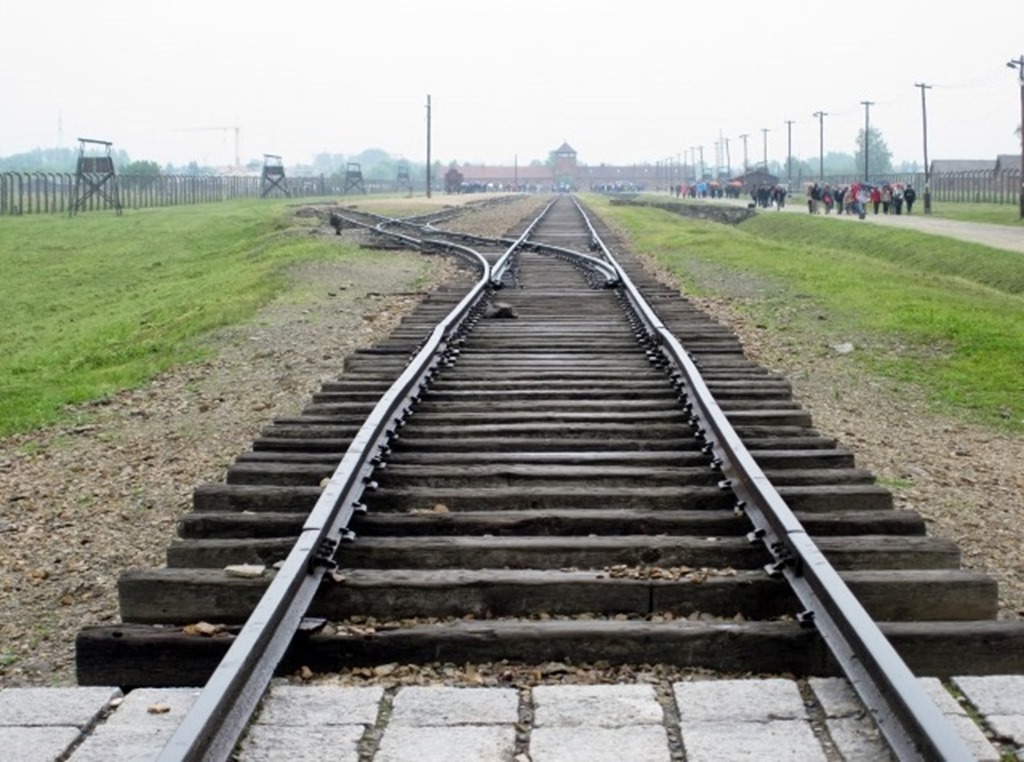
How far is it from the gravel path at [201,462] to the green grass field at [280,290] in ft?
1.96

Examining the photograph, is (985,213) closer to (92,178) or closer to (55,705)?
(92,178)

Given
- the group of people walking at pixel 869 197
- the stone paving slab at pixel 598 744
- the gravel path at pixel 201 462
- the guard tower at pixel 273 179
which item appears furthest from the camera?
the guard tower at pixel 273 179

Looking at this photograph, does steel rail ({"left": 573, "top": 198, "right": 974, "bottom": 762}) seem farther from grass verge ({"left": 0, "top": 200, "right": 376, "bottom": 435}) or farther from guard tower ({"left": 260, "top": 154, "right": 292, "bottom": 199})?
guard tower ({"left": 260, "top": 154, "right": 292, "bottom": 199})

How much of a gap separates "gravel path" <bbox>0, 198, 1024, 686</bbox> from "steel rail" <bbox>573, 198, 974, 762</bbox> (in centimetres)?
102

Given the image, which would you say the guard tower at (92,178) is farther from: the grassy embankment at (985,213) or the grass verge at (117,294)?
the grassy embankment at (985,213)

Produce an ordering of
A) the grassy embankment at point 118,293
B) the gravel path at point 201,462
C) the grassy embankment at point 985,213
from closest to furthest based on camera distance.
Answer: the gravel path at point 201,462 < the grassy embankment at point 118,293 < the grassy embankment at point 985,213

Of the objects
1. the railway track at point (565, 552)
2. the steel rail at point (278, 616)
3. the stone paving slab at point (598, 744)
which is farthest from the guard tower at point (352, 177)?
the stone paving slab at point (598, 744)

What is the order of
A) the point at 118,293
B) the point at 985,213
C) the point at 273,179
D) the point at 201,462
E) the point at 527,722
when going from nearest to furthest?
the point at 527,722 → the point at 201,462 → the point at 118,293 → the point at 985,213 → the point at 273,179

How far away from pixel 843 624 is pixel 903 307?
12.1m

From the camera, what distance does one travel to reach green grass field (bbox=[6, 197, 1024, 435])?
1146cm

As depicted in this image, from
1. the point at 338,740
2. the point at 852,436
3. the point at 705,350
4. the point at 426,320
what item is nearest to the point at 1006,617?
the point at 338,740

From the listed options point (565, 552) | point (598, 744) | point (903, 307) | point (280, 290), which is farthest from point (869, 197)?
point (598, 744)

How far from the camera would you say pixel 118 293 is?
969 inches

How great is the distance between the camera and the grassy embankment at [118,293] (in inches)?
492
